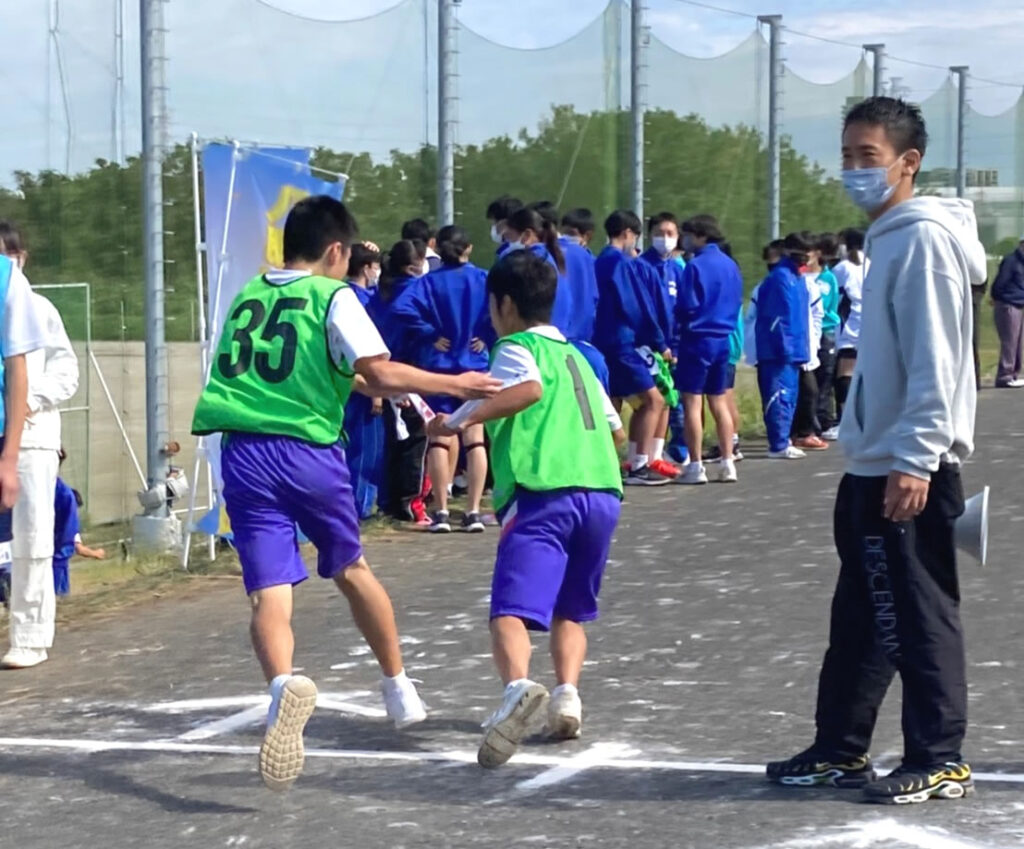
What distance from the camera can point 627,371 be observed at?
42.8 ft

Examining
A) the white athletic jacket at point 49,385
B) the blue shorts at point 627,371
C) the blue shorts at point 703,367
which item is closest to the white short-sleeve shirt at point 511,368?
the white athletic jacket at point 49,385

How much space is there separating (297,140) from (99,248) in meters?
1.72

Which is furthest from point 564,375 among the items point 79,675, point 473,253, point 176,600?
point 473,253

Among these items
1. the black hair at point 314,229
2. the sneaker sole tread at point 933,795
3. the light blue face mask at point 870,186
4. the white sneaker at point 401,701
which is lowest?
the sneaker sole tread at point 933,795

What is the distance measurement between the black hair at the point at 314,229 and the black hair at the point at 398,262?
5701 millimetres

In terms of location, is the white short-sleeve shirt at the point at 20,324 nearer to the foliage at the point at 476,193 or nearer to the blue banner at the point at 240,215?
the blue banner at the point at 240,215

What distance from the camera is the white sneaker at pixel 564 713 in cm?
614

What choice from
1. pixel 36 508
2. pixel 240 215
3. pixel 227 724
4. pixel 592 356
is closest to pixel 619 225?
pixel 592 356

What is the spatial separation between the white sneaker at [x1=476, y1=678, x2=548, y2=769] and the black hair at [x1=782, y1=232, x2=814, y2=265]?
948 cm

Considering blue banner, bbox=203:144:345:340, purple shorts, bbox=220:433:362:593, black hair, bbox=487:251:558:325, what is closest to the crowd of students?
blue banner, bbox=203:144:345:340

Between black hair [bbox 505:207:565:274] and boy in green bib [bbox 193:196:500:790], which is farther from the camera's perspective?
black hair [bbox 505:207:565:274]

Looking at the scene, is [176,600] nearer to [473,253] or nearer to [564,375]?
[564,375]

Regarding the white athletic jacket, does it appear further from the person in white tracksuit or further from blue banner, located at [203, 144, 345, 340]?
blue banner, located at [203, 144, 345, 340]

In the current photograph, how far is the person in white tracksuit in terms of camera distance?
7828 millimetres
